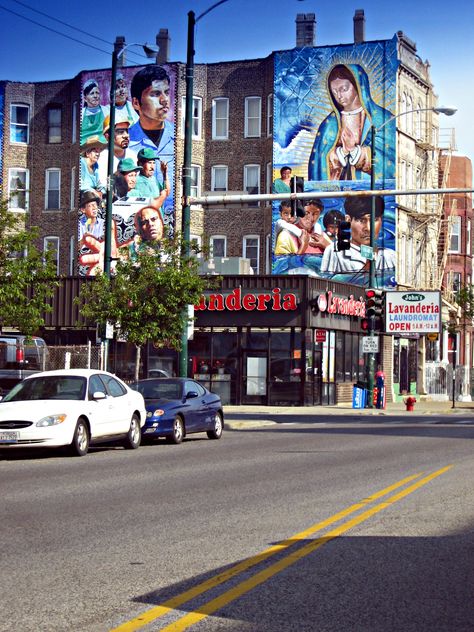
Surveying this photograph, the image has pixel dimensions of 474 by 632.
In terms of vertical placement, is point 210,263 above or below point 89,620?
above

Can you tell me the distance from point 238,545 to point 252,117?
2001 inches

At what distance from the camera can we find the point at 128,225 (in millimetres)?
58906

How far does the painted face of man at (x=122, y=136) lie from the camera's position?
5944 cm

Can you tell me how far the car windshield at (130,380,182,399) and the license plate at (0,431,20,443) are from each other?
221 inches

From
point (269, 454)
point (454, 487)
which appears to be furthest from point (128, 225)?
point (454, 487)

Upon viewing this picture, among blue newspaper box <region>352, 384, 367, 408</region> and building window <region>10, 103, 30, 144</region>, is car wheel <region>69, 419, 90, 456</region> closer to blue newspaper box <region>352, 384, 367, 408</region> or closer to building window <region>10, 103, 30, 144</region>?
blue newspaper box <region>352, 384, 367, 408</region>

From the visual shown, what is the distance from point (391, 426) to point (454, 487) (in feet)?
60.4

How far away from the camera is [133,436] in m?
23.6

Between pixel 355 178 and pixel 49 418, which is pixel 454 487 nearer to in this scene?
pixel 49 418

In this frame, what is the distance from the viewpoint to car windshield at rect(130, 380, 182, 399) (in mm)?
25848

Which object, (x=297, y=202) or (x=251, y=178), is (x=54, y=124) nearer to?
(x=251, y=178)

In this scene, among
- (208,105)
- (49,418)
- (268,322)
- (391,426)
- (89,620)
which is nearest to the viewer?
(89,620)

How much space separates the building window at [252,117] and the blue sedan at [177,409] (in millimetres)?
34310

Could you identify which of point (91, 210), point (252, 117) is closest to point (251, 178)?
point (252, 117)
